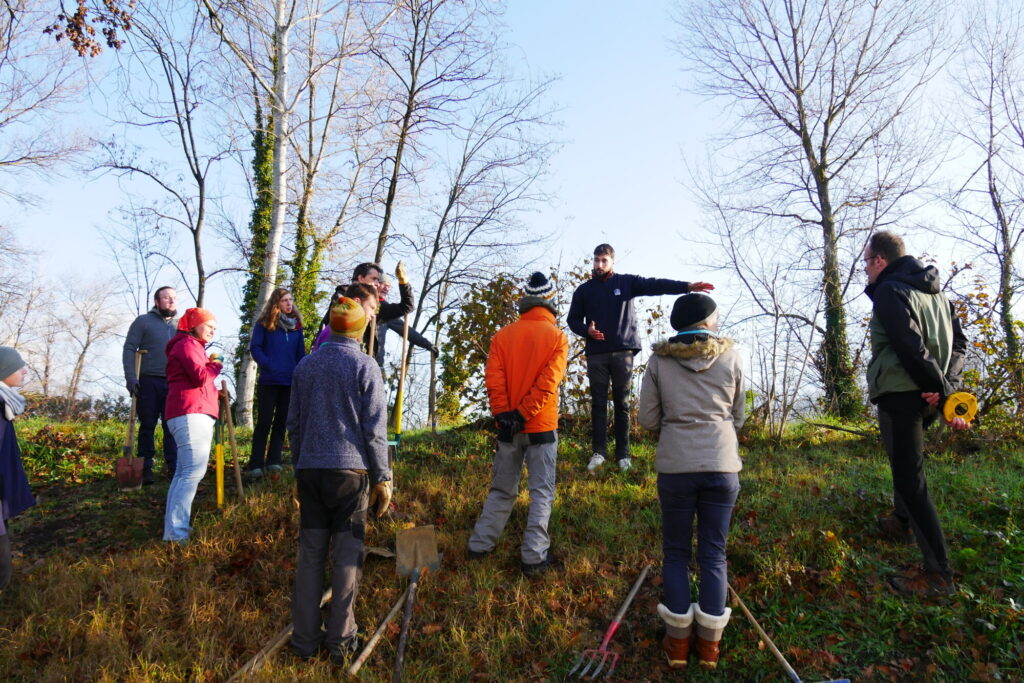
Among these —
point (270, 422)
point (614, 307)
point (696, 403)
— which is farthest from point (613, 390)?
point (270, 422)

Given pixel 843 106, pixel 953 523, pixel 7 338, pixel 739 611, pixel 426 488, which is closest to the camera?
pixel 739 611

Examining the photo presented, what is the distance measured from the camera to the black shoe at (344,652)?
3816 millimetres

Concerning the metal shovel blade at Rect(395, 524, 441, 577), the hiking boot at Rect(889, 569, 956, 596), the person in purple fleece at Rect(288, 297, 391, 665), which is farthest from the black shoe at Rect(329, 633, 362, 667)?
the hiking boot at Rect(889, 569, 956, 596)

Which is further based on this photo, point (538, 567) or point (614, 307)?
point (614, 307)

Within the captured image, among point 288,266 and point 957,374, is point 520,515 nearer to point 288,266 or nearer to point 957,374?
point 957,374

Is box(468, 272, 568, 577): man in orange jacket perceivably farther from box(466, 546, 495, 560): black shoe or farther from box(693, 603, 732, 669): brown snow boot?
box(693, 603, 732, 669): brown snow boot

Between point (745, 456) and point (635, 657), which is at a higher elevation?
point (745, 456)

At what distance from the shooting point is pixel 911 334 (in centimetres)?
399

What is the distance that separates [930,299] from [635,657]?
3.03m

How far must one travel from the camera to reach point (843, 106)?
1503cm

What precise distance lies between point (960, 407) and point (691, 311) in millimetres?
1761

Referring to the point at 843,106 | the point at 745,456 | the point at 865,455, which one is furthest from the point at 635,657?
the point at 843,106

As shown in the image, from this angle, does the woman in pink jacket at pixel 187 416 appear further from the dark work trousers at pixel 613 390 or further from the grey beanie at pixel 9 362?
the dark work trousers at pixel 613 390

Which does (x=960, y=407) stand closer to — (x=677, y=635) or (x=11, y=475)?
(x=677, y=635)
